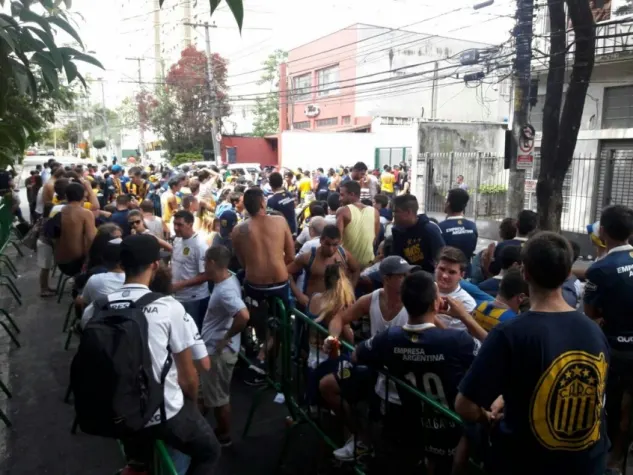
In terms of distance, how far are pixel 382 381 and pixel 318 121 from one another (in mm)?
38734

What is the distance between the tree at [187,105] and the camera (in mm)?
41875

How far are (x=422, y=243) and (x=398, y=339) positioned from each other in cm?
258

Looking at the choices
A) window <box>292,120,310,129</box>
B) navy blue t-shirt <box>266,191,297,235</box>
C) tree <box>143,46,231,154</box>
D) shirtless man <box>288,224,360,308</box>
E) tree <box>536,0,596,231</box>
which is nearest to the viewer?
shirtless man <box>288,224,360,308</box>

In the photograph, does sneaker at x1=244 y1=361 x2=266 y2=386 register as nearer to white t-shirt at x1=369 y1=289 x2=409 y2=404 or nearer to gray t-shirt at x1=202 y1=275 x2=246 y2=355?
gray t-shirt at x1=202 y1=275 x2=246 y2=355

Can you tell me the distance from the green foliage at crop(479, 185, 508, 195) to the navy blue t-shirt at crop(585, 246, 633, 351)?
41.4 feet

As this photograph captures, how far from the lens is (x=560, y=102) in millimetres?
9125

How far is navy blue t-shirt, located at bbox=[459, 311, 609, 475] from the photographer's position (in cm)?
209

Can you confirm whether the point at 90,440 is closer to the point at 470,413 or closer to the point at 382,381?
the point at 382,381

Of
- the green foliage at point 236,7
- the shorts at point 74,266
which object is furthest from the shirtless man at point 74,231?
the green foliage at point 236,7

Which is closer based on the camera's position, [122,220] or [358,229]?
[358,229]

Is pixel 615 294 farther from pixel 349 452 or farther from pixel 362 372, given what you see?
pixel 349 452

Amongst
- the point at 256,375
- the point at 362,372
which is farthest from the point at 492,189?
the point at 362,372

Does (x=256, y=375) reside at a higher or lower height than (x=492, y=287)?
lower

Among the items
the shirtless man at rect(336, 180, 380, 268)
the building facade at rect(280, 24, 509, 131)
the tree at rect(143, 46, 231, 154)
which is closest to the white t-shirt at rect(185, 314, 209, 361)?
the shirtless man at rect(336, 180, 380, 268)
